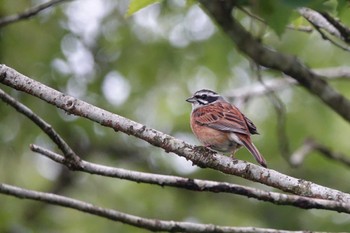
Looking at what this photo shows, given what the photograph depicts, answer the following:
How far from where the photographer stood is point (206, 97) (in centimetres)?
812

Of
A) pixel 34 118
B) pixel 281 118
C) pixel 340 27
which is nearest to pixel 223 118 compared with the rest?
pixel 281 118

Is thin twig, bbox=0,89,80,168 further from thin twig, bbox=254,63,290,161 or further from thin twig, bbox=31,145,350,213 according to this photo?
thin twig, bbox=254,63,290,161

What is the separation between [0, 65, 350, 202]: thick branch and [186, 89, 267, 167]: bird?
1715mm

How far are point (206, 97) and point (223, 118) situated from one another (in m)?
0.89

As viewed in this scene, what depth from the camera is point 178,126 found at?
11805mm

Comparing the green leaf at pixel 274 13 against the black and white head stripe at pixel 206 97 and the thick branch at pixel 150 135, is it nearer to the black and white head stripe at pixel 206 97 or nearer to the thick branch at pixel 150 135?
the thick branch at pixel 150 135

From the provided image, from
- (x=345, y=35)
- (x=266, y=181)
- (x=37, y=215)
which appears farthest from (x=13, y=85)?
(x=37, y=215)

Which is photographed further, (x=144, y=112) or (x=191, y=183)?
(x=144, y=112)

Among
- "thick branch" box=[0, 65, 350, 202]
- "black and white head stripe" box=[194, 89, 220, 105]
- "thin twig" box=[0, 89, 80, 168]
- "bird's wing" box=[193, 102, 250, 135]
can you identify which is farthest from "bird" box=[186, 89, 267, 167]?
"thin twig" box=[0, 89, 80, 168]

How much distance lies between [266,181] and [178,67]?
800cm

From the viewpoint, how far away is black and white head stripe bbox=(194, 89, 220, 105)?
8.06 meters

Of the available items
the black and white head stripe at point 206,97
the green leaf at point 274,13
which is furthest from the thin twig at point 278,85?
the green leaf at point 274,13

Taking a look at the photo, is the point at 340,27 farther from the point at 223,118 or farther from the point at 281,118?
the point at 223,118

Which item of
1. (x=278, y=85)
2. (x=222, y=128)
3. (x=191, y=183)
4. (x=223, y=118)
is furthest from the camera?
(x=278, y=85)
